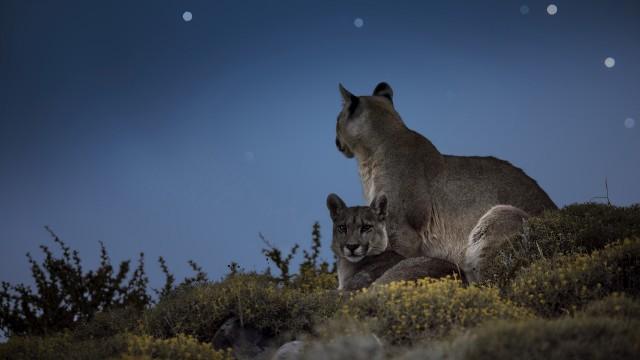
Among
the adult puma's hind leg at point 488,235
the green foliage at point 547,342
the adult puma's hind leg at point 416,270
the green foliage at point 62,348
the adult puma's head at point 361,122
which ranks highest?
the adult puma's head at point 361,122

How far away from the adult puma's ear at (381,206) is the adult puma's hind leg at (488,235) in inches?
70.7

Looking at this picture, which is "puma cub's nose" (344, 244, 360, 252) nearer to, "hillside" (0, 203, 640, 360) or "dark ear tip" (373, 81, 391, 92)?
"hillside" (0, 203, 640, 360)

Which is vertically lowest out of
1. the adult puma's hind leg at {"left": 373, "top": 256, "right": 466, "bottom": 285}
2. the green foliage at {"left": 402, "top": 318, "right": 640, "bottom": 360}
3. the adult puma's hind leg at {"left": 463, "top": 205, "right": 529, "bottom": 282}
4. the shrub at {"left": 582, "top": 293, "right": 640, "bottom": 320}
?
the green foliage at {"left": 402, "top": 318, "right": 640, "bottom": 360}

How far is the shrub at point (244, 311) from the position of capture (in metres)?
11.8

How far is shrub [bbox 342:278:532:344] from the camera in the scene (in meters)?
10.3

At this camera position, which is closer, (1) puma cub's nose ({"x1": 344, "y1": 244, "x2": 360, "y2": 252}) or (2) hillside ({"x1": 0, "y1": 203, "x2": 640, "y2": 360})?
(2) hillside ({"x1": 0, "y1": 203, "x2": 640, "y2": 360})

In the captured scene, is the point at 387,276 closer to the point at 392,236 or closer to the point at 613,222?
the point at 392,236

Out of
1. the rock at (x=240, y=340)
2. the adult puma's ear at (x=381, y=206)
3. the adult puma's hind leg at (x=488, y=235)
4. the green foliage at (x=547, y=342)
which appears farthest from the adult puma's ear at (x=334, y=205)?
the green foliage at (x=547, y=342)

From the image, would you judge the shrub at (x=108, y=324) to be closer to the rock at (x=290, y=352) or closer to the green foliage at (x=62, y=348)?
the green foliage at (x=62, y=348)

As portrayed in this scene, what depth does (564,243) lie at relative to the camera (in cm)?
1418

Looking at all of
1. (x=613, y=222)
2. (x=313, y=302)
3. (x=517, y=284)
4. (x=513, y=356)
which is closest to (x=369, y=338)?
(x=513, y=356)

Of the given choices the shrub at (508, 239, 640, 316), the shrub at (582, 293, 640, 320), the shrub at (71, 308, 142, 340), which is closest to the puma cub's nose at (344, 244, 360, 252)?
the shrub at (508, 239, 640, 316)

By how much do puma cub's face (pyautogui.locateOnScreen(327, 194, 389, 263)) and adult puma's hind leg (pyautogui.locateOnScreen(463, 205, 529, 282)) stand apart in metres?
1.66

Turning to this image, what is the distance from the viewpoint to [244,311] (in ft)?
38.9
